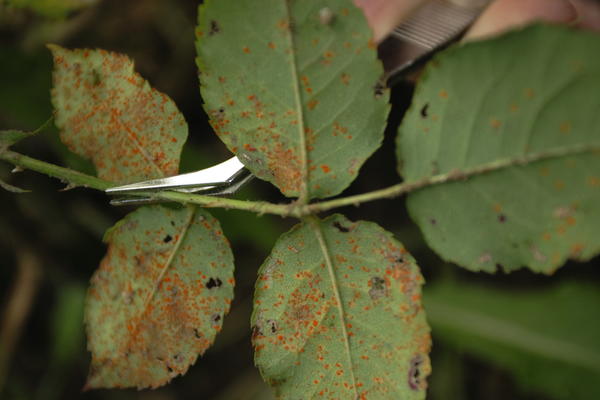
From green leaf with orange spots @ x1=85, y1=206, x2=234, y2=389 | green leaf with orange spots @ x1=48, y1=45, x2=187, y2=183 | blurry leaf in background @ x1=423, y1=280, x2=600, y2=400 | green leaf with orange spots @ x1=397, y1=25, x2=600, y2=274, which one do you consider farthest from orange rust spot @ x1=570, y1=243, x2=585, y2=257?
blurry leaf in background @ x1=423, y1=280, x2=600, y2=400

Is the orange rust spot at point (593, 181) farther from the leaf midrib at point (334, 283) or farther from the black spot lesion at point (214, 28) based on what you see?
the black spot lesion at point (214, 28)

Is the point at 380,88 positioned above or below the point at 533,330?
above

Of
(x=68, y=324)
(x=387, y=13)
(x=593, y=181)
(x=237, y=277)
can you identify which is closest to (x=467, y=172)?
(x=593, y=181)

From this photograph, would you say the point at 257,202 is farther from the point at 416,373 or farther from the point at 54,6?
the point at 54,6

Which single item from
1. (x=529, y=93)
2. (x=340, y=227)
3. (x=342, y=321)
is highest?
(x=529, y=93)

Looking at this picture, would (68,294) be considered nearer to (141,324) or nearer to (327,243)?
(141,324)

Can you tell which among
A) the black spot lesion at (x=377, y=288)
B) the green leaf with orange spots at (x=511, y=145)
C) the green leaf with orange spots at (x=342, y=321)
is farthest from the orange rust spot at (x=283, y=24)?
the black spot lesion at (x=377, y=288)

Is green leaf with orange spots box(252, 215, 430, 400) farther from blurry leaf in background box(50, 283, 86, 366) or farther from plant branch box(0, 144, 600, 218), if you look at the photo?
blurry leaf in background box(50, 283, 86, 366)
